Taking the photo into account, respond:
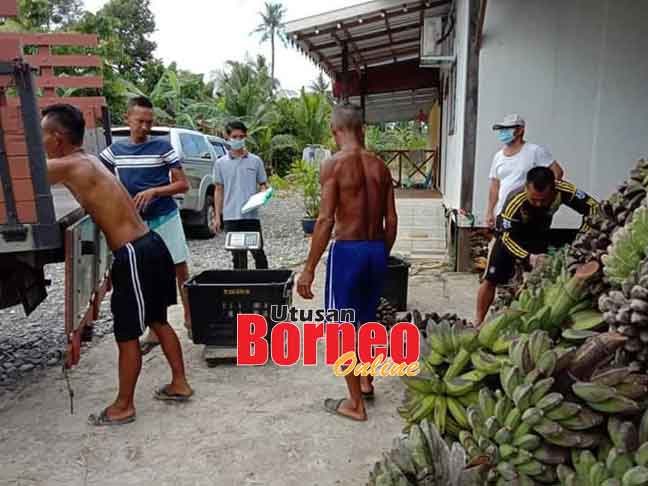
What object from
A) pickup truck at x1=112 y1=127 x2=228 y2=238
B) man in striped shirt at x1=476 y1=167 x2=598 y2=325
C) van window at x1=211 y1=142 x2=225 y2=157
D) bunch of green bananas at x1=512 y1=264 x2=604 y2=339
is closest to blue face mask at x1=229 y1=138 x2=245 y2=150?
man in striped shirt at x1=476 y1=167 x2=598 y2=325

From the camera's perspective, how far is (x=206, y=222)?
9234mm

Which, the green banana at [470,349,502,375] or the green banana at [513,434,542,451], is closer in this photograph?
the green banana at [513,434,542,451]

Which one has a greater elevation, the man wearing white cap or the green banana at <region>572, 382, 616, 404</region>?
the man wearing white cap

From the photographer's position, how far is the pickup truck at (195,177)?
28.6 ft

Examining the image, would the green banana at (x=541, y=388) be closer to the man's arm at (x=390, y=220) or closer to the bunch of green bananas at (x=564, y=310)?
the bunch of green bananas at (x=564, y=310)

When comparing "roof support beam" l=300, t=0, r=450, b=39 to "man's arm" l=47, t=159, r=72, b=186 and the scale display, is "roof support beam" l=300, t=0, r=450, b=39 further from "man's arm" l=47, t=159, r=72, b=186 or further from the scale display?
"man's arm" l=47, t=159, r=72, b=186

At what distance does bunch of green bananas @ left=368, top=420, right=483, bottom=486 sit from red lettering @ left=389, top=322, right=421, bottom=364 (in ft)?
3.37

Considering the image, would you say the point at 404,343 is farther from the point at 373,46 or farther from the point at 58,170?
the point at 373,46

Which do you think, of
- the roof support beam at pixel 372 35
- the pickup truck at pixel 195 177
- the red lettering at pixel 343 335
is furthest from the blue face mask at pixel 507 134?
the pickup truck at pixel 195 177

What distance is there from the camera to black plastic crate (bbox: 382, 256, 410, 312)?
491cm

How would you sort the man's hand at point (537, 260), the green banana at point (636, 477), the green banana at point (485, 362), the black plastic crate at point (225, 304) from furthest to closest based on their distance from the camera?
the black plastic crate at point (225, 304) < the man's hand at point (537, 260) < the green banana at point (485, 362) < the green banana at point (636, 477)

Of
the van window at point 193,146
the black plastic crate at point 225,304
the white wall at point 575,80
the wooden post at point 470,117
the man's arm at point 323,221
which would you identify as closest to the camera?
the man's arm at point 323,221

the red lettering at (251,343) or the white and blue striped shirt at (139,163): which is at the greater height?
the white and blue striped shirt at (139,163)

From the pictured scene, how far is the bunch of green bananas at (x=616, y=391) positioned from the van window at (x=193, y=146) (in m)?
8.13
